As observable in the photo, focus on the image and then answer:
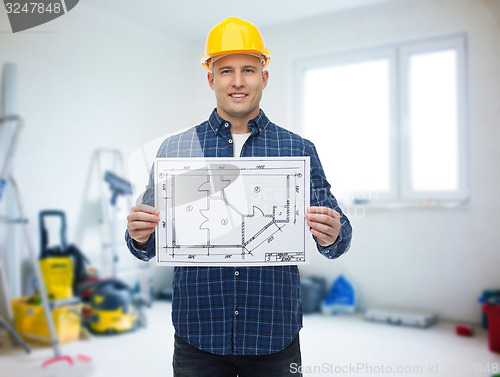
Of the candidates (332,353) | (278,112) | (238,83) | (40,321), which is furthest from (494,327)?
(40,321)

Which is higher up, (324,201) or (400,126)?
(400,126)

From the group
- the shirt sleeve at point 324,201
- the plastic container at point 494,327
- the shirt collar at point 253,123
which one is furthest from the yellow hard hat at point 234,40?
the plastic container at point 494,327

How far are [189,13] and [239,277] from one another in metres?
0.85

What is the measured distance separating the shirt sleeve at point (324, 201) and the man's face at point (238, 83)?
0.51 feet

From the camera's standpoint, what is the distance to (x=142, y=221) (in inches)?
34.2

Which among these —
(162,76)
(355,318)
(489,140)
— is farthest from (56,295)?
(489,140)

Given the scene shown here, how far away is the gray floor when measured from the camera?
1.54 metres

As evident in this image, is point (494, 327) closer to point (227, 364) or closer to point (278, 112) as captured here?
point (278, 112)

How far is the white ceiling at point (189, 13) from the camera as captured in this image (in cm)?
136

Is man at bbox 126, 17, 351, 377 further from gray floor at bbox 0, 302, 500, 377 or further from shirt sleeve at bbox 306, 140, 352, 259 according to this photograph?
gray floor at bbox 0, 302, 500, 377

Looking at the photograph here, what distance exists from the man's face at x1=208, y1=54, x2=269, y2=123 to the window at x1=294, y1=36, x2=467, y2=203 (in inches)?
44.4

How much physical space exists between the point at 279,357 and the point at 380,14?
1.93 m

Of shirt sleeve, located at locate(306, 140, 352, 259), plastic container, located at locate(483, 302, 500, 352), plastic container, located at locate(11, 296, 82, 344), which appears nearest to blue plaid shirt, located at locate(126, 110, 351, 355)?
shirt sleeve, located at locate(306, 140, 352, 259)

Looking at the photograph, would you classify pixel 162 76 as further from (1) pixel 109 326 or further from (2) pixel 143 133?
(1) pixel 109 326
